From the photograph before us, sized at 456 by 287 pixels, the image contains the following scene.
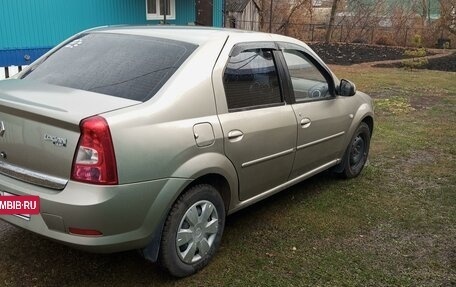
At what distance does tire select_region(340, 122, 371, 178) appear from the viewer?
5.09 meters

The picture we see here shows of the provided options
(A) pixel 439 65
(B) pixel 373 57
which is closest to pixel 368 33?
(B) pixel 373 57

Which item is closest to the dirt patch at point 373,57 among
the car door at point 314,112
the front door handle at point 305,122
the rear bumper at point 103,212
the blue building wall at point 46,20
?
the blue building wall at point 46,20

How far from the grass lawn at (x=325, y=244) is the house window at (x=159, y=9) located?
14322mm

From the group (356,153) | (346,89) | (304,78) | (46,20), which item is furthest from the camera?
(46,20)

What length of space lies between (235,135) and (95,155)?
1061mm

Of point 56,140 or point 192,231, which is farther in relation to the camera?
point 192,231

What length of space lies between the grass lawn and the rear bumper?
0.51 meters

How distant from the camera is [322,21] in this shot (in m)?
33.2

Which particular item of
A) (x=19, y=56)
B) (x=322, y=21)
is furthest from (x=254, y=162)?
(x=322, y=21)

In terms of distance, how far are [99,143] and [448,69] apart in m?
17.3

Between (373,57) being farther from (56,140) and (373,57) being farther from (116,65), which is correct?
(56,140)

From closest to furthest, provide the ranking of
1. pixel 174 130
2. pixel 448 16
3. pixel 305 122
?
pixel 174 130 → pixel 305 122 → pixel 448 16

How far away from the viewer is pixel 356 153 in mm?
5316

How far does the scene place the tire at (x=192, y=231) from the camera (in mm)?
2986
